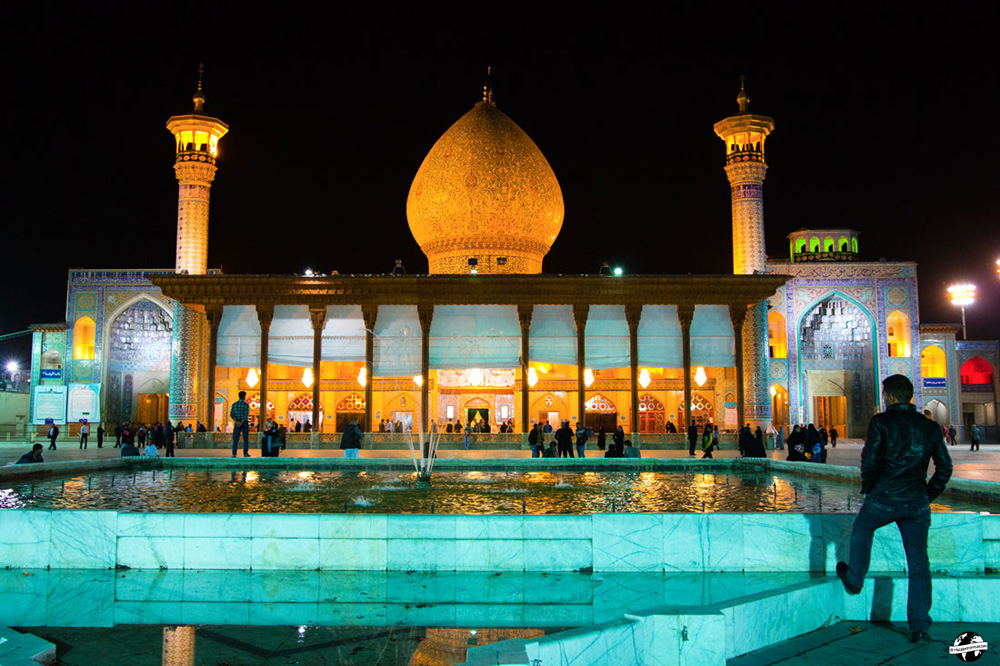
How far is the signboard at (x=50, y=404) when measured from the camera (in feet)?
99.3

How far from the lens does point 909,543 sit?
4348mm

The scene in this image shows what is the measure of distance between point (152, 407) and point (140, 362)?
198cm

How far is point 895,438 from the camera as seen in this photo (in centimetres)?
435

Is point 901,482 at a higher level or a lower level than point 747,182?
lower

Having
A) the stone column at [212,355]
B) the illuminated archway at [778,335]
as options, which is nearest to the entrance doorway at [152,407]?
the stone column at [212,355]

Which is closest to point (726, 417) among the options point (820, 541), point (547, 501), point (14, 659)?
point (547, 501)

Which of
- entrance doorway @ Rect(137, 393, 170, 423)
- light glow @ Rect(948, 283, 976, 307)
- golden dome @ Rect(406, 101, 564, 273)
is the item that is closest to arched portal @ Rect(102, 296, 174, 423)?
entrance doorway @ Rect(137, 393, 170, 423)

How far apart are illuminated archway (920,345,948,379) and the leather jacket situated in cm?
3148

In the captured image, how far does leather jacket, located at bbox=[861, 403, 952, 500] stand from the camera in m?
4.31

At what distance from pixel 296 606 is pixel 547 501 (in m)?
4.12

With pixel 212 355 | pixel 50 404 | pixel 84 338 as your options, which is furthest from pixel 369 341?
pixel 84 338

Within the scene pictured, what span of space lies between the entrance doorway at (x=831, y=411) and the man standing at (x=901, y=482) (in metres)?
30.7

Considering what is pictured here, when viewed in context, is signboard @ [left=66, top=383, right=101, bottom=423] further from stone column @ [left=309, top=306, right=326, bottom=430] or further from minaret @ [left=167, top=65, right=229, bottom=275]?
stone column @ [left=309, top=306, right=326, bottom=430]

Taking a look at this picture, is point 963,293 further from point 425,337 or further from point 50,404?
point 50,404
